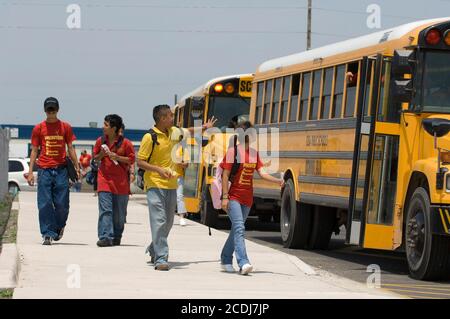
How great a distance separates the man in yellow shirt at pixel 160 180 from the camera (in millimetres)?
13906

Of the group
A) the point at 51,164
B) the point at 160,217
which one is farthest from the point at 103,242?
the point at 160,217

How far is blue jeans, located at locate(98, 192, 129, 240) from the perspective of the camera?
1644 cm

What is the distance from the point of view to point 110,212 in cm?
1644

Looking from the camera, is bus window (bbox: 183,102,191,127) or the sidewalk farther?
bus window (bbox: 183,102,191,127)

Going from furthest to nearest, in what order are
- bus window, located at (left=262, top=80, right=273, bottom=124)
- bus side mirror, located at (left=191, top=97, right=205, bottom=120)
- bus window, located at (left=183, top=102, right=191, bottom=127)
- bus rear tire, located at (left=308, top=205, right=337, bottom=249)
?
bus window, located at (left=183, top=102, right=191, bottom=127), bus side mirror, located at (left=191, top=97, right=205, bottom=120), bus window, located at (left=262, top=80, right=273, bottom=124), bus rear tire, located at (left=308, top=205, right=337, bottom=249)

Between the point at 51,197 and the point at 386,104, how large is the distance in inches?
175

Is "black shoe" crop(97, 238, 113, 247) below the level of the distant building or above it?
above

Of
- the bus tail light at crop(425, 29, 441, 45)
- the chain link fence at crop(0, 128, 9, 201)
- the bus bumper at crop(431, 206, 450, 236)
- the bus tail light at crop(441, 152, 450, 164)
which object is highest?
the bus tail light at crop(425, 29, 441, 45)

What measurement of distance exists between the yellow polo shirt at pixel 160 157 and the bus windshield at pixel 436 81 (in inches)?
114

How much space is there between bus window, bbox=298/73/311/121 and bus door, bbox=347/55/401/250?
139 inches

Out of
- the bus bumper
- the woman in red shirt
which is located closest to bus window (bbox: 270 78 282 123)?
the woman in red shirt

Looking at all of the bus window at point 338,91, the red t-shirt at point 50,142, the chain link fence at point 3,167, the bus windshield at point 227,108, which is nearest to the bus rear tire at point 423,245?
the bus window at point 338,91

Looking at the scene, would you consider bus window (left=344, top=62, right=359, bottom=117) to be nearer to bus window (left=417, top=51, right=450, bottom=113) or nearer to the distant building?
bus window (left=417, top=51, right=450, bottom=113)
